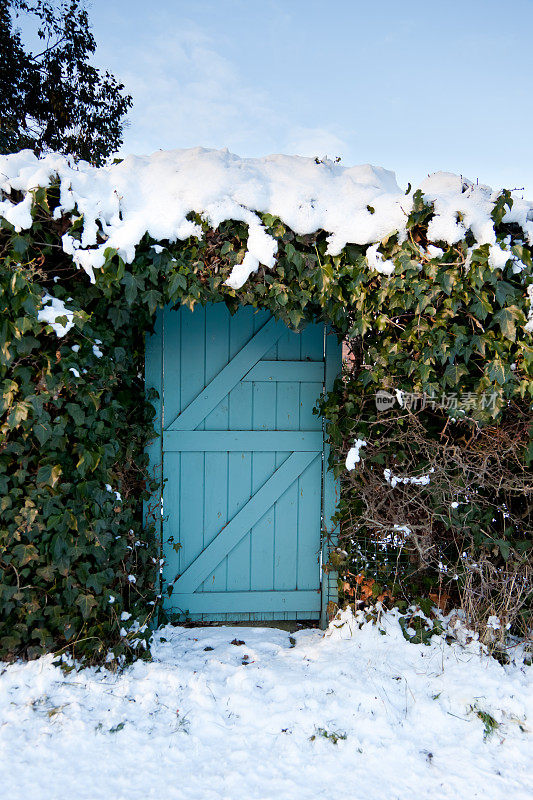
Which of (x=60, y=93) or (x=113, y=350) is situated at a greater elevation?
(x=60, y=93)

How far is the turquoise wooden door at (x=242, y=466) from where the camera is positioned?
3.19 metres

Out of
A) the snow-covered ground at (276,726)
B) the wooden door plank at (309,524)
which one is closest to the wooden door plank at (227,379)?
the wooden door plank at (309,524)

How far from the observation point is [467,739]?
2109mm

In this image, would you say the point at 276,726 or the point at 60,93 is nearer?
the point at 276,726

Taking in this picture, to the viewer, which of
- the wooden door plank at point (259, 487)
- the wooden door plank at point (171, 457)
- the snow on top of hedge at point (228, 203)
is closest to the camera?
the snow on top of hedge at point (228, 203)

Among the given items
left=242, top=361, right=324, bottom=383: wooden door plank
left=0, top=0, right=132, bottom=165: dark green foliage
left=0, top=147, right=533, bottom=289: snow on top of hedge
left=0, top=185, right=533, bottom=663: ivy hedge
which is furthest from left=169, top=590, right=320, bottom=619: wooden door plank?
left=0, top=0, right=132, bottom=165: dark green foliage

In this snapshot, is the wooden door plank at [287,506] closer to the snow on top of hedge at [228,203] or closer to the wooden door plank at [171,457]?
the wooden door plank at [171,457]

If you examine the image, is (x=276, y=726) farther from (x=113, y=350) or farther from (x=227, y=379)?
(x=113, y=350)

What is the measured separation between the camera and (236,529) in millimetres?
3238

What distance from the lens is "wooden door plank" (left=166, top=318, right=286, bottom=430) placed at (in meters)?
3.17

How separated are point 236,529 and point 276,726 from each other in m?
1.26

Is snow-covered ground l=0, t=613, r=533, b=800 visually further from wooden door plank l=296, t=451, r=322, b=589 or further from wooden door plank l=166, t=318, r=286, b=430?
wooden door plank l=166, t=318, r=286, b=430

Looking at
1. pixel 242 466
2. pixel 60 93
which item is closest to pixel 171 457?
pixel 242 466

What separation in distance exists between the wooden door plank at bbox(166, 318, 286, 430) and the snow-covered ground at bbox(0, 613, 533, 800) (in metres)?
1.41
